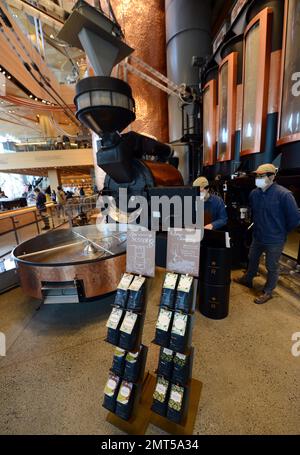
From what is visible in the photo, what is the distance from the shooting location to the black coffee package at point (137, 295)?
1194mm

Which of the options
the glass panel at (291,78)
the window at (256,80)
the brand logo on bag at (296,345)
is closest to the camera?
the brand logo on bag at (296,345)

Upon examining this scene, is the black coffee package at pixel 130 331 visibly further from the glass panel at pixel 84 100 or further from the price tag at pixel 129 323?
the glass panel at pixel 84 100

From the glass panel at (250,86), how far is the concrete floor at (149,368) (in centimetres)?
224

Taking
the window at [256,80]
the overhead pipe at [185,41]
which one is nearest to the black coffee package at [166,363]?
the window at [256,80]

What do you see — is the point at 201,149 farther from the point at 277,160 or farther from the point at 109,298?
the point at 109,298

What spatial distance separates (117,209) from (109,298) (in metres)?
1.24

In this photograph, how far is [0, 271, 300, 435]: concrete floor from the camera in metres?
1.31

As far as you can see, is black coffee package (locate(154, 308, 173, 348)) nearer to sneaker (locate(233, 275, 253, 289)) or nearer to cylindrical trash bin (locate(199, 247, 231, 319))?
cylindrical trash bin (locate(199, 247, 231, 319))

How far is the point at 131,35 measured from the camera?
14.7 feet

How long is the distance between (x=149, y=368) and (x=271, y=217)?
2020 mm

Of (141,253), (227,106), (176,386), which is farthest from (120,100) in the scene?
(227,106)

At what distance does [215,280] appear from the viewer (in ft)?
7.28
